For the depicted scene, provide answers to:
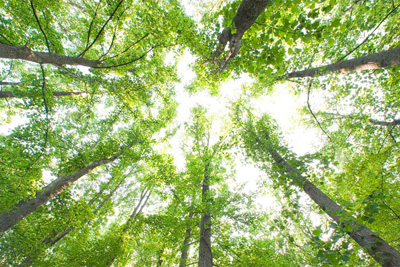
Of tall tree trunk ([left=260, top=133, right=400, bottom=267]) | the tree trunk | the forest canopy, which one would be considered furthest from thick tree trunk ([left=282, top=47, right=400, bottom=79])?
A: tall tree trunk ([left=260, top=133, right=400, bottom=267])

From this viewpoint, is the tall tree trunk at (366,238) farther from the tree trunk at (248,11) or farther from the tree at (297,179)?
the tree trunk at (248,11)

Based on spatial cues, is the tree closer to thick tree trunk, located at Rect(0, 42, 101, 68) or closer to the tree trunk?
the tree trunk

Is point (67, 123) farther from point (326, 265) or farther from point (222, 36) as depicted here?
point (326, 265)

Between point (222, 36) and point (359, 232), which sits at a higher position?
point (222, 36)

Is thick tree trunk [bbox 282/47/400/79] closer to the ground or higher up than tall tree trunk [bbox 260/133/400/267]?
higher up

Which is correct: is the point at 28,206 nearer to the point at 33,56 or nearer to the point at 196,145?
the point at 33,56

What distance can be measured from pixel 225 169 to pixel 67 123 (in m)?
11.5

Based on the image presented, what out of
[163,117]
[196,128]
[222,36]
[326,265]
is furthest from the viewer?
[196,128]

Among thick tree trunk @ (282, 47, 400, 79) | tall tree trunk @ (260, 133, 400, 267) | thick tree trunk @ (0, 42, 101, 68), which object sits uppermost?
thick tree trunk @ (282, 47, 400, 79)

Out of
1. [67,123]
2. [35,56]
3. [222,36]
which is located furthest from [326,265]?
[67,123]

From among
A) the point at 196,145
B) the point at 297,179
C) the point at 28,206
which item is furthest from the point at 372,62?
the point at 28,206

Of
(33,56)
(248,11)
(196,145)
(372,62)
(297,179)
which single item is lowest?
(297,179)

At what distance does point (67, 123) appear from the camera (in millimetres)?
10750

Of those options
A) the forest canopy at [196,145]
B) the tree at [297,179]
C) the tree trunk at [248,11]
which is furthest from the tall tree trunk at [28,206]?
the tree trunk at [248,11]
